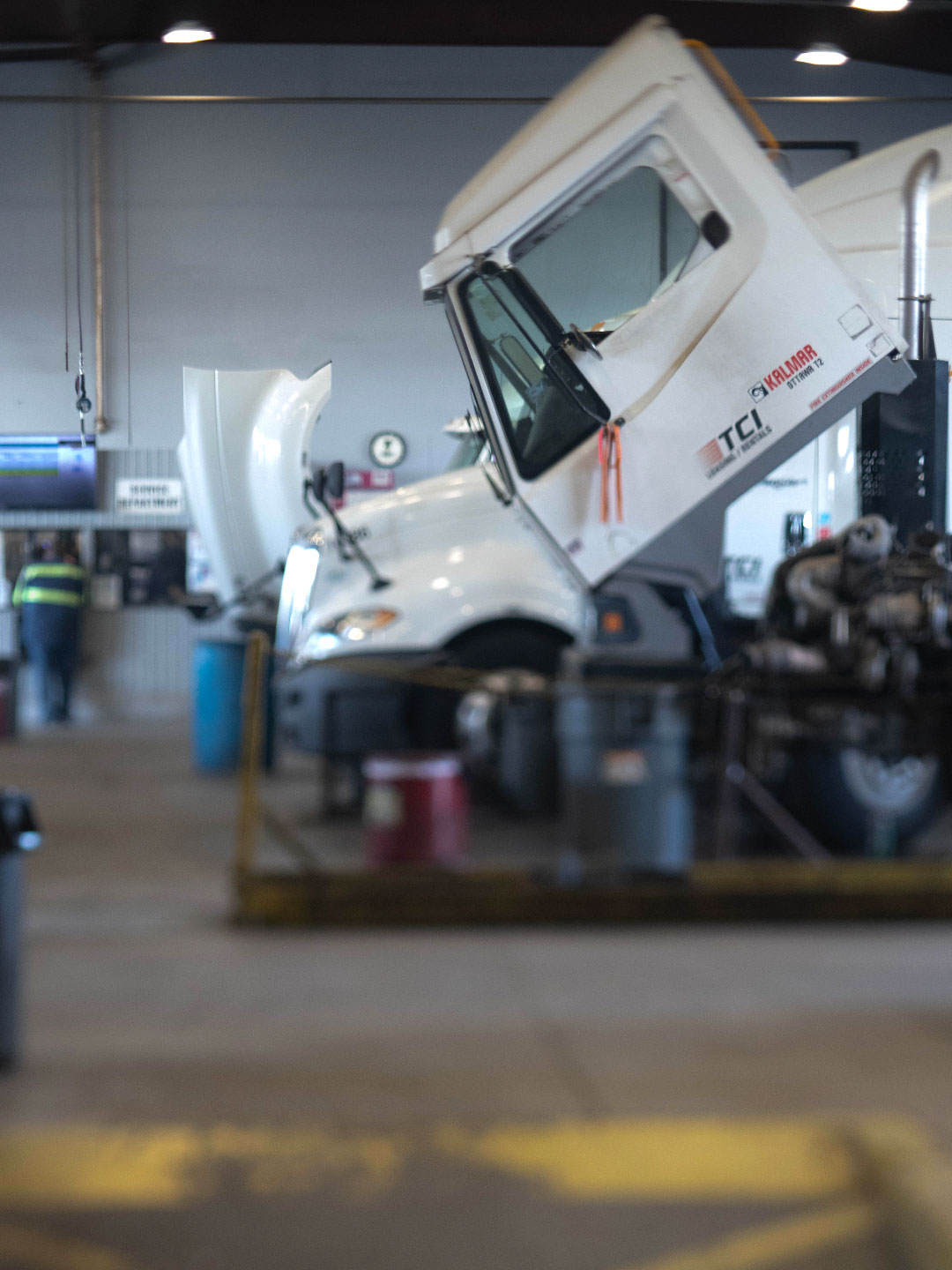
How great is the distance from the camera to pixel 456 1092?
9.75 ft

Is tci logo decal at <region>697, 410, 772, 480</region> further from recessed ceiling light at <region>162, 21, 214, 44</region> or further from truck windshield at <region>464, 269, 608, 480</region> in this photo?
recessed ceiling light at <region>162, 21, 214, 44</region>

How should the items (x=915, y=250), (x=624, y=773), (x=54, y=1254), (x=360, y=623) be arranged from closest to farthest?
(x=54, y=1254) < (x=624, y=773) < (x=360, y=623) < (x=915, y=250)

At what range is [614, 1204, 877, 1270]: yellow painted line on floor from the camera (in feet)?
7.95

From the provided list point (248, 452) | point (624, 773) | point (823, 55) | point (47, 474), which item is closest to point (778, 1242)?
point (624, 773)

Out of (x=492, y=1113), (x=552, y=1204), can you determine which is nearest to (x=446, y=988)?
(x=492, y=1113)

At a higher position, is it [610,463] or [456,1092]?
[610,463]

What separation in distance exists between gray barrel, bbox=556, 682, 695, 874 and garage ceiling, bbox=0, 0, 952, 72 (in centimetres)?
980

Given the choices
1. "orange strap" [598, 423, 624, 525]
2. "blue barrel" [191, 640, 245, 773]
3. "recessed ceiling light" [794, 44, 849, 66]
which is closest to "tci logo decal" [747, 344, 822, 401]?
"orange strap" [598, 423, 624, 525]

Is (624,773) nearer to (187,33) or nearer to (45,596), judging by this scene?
(45,596)

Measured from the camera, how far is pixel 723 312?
246 inches

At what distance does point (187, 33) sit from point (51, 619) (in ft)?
19.8

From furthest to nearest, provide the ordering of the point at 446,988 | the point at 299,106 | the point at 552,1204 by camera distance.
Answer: the point at 299,106
the point at 446,988
the point at 552,1204

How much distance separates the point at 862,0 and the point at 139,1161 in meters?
11.7

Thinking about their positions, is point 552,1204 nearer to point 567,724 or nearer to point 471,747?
point 567,724
